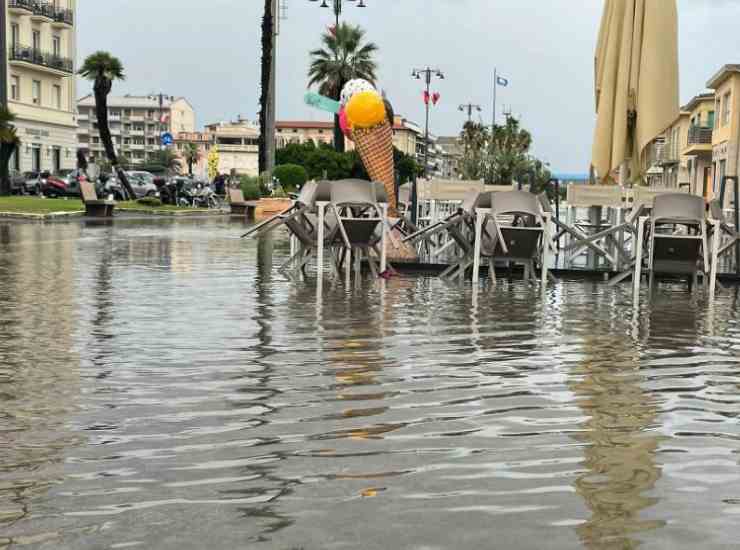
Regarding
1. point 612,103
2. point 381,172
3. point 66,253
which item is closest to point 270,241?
point 66,253

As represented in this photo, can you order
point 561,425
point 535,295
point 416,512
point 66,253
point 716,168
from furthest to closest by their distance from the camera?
point 716,168
point 66,253
point 535,295
point 561,425
point 416,512

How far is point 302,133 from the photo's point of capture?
19800 centimetres

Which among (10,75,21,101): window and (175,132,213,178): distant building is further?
(175,132,213,178): distant building

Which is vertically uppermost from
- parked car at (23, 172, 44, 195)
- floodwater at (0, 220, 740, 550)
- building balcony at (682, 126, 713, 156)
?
building balcony at (682, 126, 713, 156)

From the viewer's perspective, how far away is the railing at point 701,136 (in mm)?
68938

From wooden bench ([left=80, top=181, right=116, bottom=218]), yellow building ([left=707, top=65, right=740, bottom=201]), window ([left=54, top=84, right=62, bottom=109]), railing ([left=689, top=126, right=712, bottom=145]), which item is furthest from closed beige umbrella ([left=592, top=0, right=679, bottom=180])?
window ([left=54, top=84, right=62, bottom=109])

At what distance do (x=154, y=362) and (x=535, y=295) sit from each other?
5142 millimetres

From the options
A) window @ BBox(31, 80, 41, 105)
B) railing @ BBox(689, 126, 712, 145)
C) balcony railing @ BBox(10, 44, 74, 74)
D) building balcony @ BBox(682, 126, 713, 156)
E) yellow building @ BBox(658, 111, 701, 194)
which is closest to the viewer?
balcony railing @ BBox(10, 44, 74, 74)

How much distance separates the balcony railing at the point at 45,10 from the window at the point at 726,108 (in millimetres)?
37635

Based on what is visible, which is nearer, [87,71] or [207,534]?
[207,534]

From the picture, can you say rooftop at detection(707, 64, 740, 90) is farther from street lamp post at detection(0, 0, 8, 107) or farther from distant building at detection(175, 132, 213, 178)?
distant building at detection(175, 132, 213, 178)

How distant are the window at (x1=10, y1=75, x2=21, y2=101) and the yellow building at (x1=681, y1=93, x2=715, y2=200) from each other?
38.8 m

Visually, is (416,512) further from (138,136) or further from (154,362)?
(138,136)

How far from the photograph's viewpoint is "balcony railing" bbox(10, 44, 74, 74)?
63.2 metres
